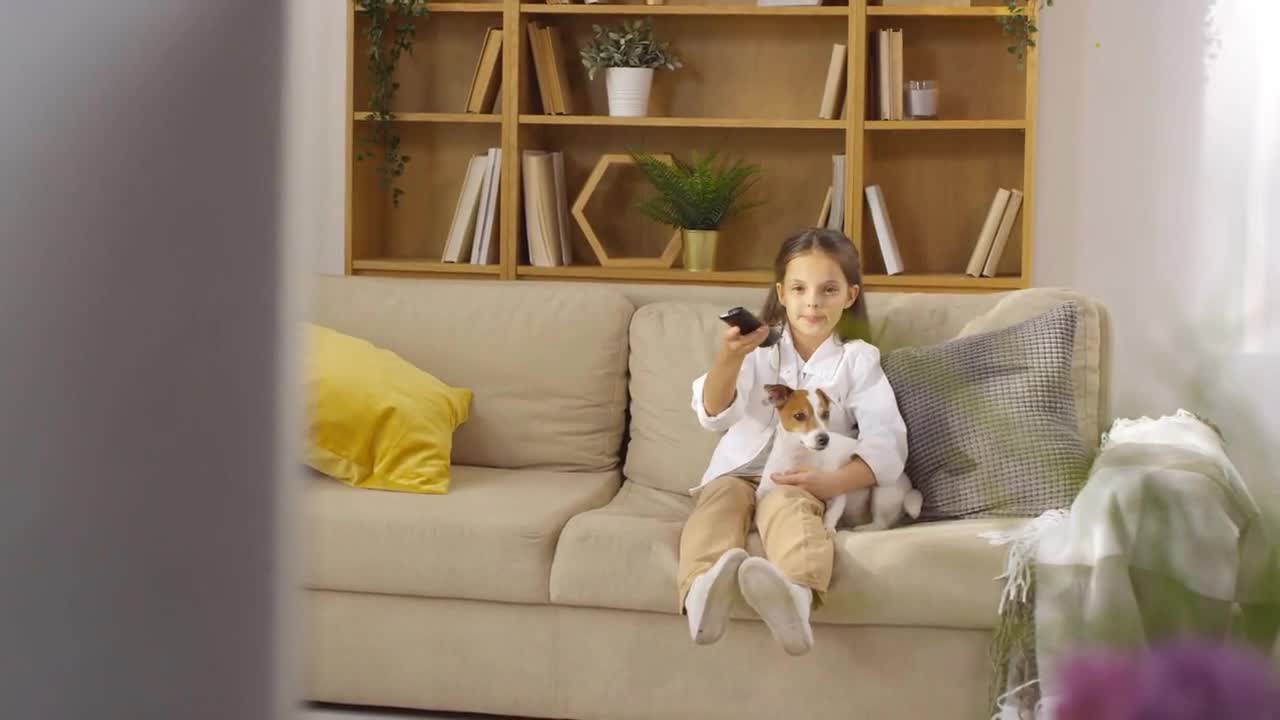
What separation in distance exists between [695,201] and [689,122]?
0.71 ft

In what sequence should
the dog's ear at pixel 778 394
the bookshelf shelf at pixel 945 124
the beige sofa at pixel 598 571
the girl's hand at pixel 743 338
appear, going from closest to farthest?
the beige sofa at pixel 598 571
the girl's hand at pixel 743 338
the dog's ear at pixel 778 394
the bookshelf shelf at pixel 945 124

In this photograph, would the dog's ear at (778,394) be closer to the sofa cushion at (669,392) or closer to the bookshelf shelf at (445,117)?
the sofa cushion at (669,392)

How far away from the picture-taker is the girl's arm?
2.35 metres

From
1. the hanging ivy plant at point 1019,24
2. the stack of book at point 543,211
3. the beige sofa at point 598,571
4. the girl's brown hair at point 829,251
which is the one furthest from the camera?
the stack of book at point 543,211

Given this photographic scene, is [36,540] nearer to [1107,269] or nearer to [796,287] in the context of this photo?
[796,287]

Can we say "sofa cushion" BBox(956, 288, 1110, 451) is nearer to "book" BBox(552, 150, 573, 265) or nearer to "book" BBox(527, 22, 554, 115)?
"book" BBox(552, 150, 573, 265)

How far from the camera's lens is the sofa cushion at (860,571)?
2.07 metres

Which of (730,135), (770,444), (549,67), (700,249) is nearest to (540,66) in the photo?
(549,67)

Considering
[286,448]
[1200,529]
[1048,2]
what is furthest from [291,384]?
[1048,2]

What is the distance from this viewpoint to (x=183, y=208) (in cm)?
25

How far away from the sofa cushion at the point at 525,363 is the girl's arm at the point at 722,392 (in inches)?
12.2

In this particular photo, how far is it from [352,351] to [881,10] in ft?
5.82

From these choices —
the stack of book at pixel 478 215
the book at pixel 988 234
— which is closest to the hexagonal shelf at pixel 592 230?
the stack of book at pixel 478 215

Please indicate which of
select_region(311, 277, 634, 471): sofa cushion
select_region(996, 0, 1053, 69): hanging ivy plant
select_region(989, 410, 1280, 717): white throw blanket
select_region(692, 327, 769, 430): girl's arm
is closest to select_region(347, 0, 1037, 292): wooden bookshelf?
select_region(996, 0, 1053, 69): hanging ivy plant
